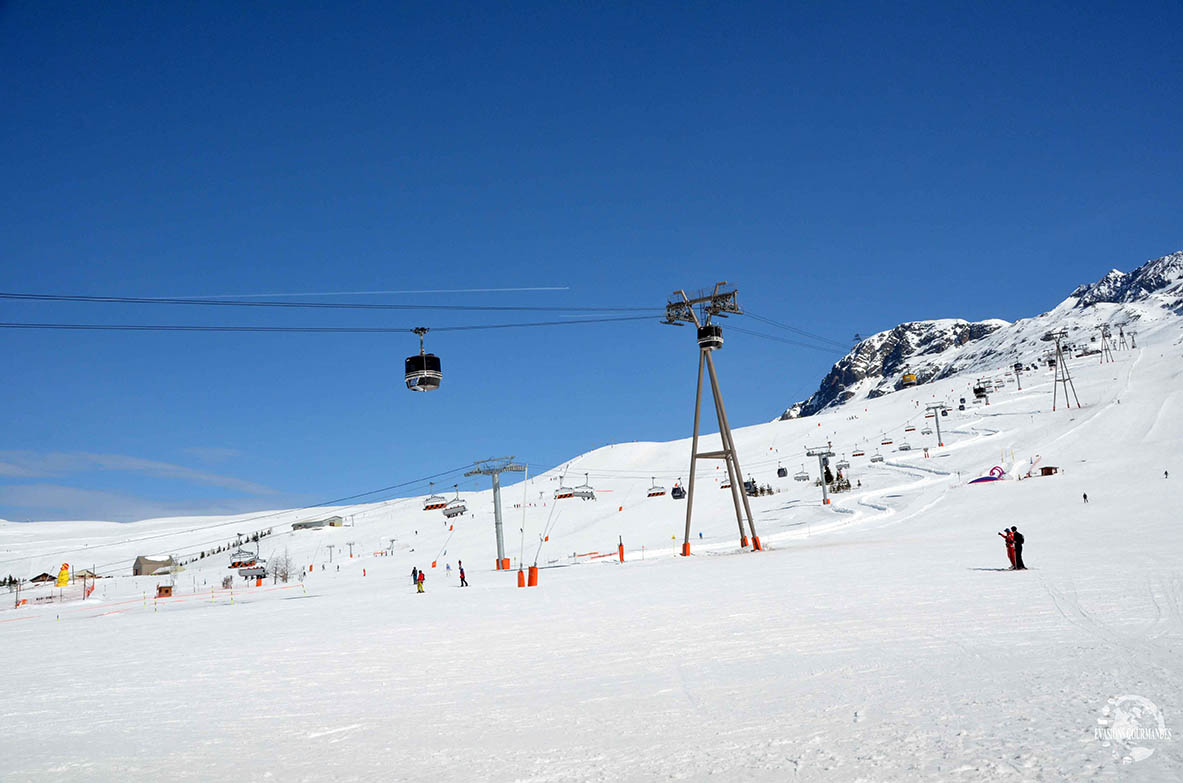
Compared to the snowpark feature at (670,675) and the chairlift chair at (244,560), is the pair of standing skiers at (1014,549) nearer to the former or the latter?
the snowpark feature at (670,675)

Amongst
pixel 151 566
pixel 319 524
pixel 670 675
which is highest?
pixel 319 524

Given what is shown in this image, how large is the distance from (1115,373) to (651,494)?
83.7m

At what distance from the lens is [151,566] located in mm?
74375

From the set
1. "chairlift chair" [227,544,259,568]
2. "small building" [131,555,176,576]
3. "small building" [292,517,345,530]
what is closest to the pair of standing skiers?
"chairlift chair" [227,544,259,568]

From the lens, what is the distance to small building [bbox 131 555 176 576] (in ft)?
241

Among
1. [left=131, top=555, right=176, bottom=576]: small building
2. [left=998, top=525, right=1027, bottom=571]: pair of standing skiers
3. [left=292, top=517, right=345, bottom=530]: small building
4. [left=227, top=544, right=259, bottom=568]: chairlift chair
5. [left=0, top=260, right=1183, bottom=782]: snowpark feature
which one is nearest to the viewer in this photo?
[left=0, top=260, right=1183, bottom=782]: snowpark feature

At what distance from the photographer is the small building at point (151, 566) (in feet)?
241

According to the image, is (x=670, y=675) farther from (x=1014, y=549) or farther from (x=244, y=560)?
(x=244, y=560)

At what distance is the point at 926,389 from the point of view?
159 m

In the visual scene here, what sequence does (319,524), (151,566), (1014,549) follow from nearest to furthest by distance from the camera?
(1014,549) → (151,566) → (319,524)

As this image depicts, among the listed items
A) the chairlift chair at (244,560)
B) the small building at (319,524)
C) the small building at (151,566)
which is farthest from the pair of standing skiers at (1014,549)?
the small building at (319,524)

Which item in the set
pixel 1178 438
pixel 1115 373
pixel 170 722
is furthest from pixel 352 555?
pixel 1115 373

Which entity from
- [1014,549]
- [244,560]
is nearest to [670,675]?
[1014,549]

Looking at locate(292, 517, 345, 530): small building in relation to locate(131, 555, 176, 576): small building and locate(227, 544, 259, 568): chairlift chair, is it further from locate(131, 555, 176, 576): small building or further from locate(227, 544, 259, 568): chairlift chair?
locate(227, 544, 259, 568): chairlift chair
